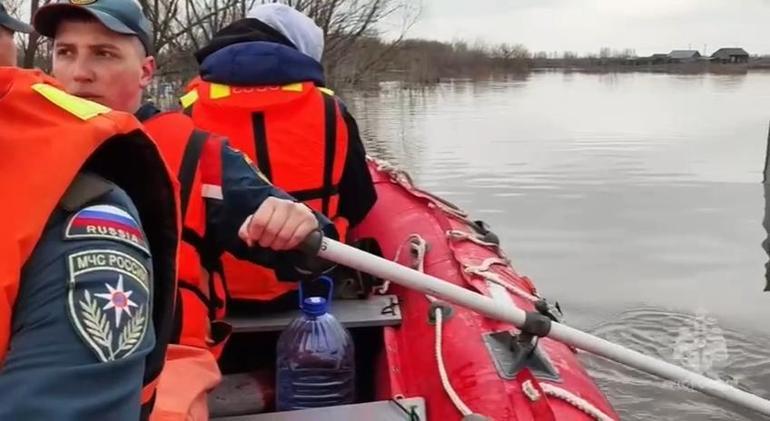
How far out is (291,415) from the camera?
85.2 inches

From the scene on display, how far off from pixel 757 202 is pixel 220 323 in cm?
948

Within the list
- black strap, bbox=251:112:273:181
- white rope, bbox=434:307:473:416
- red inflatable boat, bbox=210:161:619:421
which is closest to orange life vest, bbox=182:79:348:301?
black strap, bbox=251:112:273:181

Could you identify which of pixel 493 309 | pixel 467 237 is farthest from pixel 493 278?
pixel 493 309

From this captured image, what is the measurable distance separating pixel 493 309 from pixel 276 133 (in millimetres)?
969

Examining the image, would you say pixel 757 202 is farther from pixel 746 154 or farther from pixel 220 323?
pixel 220 323

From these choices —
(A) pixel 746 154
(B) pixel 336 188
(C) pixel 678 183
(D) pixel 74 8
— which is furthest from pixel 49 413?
(A) pixel 746 154

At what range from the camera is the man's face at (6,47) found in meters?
1.27

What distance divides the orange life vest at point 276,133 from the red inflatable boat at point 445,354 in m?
0.15

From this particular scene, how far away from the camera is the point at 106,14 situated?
1835 mm

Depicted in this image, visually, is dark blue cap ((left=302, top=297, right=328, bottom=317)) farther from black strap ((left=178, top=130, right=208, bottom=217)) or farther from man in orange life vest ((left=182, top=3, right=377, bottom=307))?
black strap ((left=178, top=130, right=208, bottom=217))

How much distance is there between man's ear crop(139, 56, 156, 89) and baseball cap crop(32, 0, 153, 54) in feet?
0.58

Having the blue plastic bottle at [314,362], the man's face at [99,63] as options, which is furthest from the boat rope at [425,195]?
the man's face at [99,63]

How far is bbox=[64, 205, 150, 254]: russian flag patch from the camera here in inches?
37.7

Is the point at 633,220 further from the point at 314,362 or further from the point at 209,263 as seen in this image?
the point at 209,263
